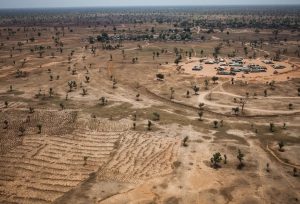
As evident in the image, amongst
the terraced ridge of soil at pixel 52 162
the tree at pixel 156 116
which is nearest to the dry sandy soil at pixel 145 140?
the terraced ridge of soil at pixel 52 162

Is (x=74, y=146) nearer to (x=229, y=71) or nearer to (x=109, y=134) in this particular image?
(x=109, y=134)

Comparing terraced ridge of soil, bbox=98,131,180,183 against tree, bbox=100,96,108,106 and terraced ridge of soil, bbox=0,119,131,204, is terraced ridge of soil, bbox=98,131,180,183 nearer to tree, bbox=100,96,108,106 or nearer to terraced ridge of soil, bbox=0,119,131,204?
terraced ridge of soil, bbox=0,119,131,204

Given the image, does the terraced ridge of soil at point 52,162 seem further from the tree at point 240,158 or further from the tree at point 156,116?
the tree at point 240,158

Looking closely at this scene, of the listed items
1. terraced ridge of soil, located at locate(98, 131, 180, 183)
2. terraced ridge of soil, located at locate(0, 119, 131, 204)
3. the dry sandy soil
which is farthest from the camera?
terraced ridge of soil, located at locate(98, 131, 180, 183)

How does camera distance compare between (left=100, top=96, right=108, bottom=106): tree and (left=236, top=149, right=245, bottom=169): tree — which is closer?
(left=236, top=149, right=245, bottom=169): tree

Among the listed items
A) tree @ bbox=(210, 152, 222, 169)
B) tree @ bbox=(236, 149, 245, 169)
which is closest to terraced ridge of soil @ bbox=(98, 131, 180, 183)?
tree @ bbox=(210, 152, 222, 169)

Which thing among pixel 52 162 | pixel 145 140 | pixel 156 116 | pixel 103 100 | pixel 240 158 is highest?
pixel 103 100

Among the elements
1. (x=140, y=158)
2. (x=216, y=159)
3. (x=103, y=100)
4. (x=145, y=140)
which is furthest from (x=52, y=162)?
(x=103, y=100)

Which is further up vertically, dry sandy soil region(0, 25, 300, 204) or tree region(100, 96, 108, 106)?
tree region(100, 96, 108, 106)

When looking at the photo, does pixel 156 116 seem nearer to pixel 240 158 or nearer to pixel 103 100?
pixel 103 100

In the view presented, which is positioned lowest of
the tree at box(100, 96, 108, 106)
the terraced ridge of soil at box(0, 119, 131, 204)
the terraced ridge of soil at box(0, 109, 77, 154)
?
the terraced ridge of soil at box(0, 119, 131, 204)
